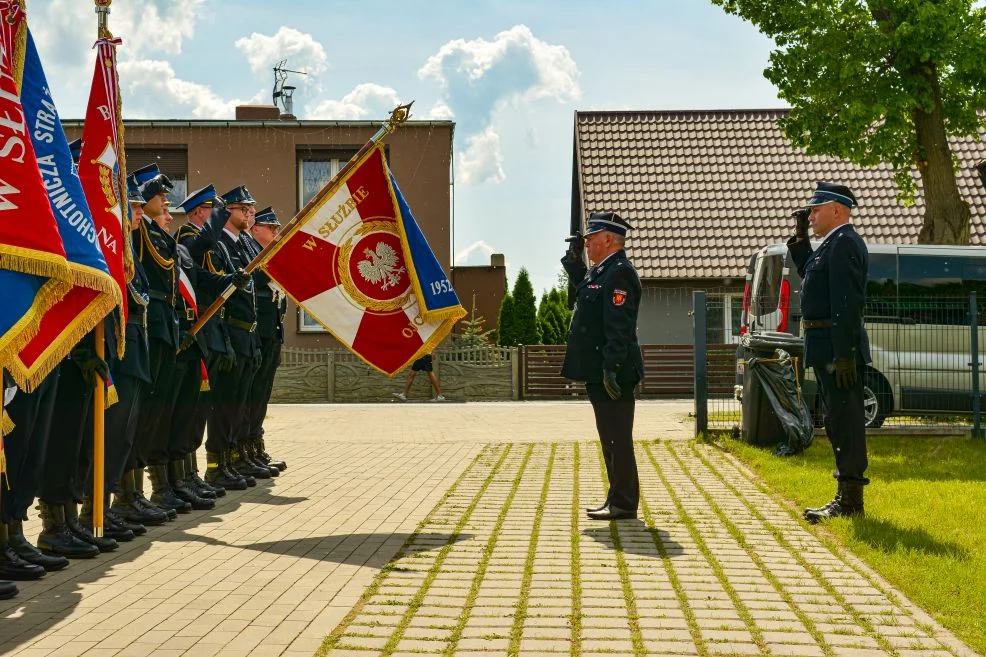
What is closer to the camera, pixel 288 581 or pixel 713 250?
pixel 288 581

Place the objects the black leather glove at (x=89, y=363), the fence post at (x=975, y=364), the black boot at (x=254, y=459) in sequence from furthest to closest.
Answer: the fence post at (x=975, y=364)
the black boot at (x=254, y=459)
the black leather glove at (x=89, y=363)

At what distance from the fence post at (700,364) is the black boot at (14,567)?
29.6 ft

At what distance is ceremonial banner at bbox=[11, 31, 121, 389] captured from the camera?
600 centimetres

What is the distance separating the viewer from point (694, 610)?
17.4 ft

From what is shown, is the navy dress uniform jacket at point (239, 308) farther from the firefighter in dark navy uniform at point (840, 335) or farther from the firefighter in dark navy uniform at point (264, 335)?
the firefighter in dark navy uniform at point (840, 335)

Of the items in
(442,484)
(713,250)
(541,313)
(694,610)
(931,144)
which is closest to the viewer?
(694,610)

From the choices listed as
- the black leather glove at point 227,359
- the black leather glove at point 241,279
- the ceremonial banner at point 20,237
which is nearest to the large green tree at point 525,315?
the black leather glove at point 227,359

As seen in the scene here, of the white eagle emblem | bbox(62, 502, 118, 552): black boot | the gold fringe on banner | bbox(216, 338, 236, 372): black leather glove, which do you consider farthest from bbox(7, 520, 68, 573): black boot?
the white eagle emblem

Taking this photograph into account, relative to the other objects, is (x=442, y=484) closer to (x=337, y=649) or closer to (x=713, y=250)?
(x=337, y=649)

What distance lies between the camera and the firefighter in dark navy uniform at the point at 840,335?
7.72 meters

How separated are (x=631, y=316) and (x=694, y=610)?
295 cm

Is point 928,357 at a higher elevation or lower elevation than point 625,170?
lower

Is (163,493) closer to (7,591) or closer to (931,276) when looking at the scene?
(7,591)

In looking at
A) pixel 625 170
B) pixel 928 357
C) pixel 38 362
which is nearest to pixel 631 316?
pixel 38 362
